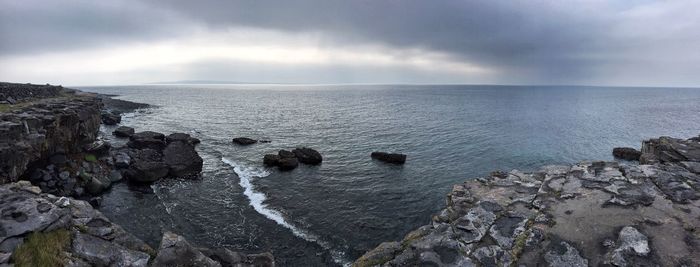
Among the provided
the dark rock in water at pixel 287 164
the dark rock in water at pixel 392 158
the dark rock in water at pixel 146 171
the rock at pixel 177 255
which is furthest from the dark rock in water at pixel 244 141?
the rock at pixel 177 255

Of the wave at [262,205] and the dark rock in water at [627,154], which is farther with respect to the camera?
the dark rock in water at [627,154]

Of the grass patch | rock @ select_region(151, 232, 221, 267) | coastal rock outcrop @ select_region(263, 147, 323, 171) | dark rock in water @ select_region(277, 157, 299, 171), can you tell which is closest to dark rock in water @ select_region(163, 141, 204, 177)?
coastal rock outcrop @ select_region(263, 147, 323, 171)

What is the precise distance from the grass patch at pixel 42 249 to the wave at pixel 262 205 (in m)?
14.9

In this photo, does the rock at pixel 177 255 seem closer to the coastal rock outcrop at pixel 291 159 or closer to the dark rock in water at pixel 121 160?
the coastal rock outcrop at pixel 291 159

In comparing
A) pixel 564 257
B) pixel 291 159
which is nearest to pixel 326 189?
pixel 291 159

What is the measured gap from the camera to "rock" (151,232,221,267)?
1309 cm

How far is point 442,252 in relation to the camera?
13727mm

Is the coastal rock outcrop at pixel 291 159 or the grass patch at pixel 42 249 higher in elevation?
the grass patch at pixel 42 249

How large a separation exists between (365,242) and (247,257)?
406 inches

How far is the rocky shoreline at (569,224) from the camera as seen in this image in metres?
12.7

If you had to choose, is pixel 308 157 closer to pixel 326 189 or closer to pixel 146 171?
pixel 326 189

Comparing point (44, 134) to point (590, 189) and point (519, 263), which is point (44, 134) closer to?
point (519, 263)

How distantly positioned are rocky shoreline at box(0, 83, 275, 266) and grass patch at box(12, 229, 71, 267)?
3 centimetres

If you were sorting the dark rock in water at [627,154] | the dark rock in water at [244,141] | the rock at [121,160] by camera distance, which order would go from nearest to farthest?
the rock at [121,160] → the dark rock in water at [627,154] → the dark rock in water at [244,141]
